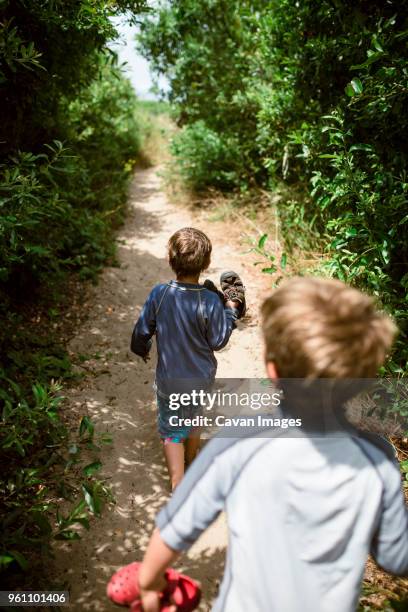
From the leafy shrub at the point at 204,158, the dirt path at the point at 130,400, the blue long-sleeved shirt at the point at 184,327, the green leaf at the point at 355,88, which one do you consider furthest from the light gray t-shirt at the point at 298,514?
the leafy shrub at the point at 204,158

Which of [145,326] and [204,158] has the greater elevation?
[204,158]

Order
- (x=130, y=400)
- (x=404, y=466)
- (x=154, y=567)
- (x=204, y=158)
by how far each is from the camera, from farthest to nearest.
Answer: (x=204, y=158), (x=130, y=400), (x=404, y=466), (x=154, y=567)

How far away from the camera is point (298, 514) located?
98cm

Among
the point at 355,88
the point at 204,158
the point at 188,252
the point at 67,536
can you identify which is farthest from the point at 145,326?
the point at 204,158

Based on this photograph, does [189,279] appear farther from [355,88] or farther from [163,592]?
[355,88]

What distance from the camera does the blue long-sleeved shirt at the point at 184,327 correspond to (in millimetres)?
2436

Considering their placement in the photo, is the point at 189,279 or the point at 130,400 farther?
the point at 130,400

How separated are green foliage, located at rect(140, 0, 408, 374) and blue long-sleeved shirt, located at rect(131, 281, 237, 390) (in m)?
1.34

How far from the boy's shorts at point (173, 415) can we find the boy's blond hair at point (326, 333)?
1.74 meters

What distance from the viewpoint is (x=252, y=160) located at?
6957 millimetres

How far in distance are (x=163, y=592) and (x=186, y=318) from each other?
1.46m

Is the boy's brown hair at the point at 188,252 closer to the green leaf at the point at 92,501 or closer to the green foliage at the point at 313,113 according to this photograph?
A: the green leaf at the point at 92,501

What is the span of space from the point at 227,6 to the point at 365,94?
5271 mm

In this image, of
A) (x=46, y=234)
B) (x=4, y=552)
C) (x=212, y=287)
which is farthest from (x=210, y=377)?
(x=46, y=234)
